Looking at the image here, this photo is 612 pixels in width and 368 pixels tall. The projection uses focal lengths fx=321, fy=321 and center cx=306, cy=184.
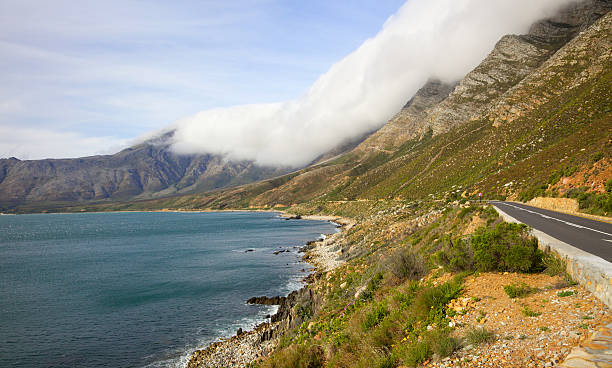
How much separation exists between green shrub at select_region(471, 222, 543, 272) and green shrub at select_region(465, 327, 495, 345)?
4.04 m

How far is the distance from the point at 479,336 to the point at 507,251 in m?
4.55

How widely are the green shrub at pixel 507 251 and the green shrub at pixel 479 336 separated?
4.04 m

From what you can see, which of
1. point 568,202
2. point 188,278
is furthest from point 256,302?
point 568,202

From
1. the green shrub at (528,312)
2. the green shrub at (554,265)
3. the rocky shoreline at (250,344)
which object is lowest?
the rocky shoreline at (250,344)

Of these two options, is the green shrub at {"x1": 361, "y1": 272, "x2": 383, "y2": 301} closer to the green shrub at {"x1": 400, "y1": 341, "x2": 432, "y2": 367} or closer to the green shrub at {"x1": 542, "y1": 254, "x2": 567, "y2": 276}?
the green shrub at {"x1": 542, "y1": 254, "x2": 567, "y2": 276}

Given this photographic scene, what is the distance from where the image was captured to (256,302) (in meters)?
31.9

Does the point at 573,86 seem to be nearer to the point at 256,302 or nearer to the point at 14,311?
the point at 256,302

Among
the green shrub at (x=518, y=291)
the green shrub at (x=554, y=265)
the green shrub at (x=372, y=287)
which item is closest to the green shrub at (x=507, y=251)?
the green shrub at (x=554, y=265)

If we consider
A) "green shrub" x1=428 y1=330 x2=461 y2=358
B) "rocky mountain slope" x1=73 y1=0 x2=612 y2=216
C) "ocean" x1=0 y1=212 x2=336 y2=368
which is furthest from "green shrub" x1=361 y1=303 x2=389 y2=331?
"rocky mountain slope" x1=73 y1=0 x2=612 y2=216

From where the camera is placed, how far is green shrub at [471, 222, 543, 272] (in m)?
9.89

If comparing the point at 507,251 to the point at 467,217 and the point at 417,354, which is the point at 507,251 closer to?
the point at 417,354

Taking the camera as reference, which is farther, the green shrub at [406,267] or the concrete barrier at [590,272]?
the green shrub at [406,267]

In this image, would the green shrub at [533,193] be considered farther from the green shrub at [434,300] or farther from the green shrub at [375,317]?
the green shrub at [375,317]

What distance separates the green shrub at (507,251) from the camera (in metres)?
9.89
